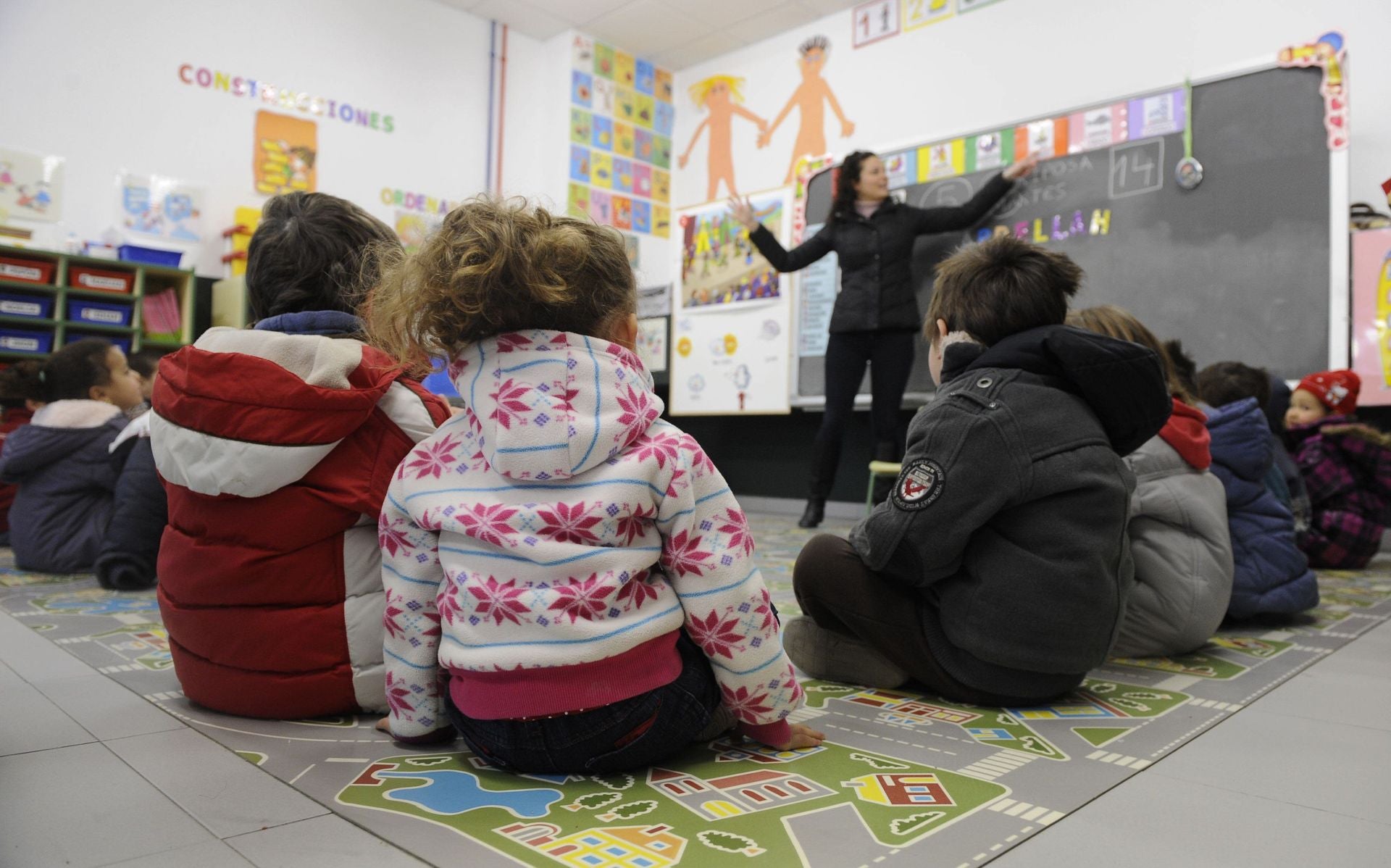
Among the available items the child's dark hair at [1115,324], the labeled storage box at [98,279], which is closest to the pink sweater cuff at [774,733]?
the child's dark hair at [1115,324]

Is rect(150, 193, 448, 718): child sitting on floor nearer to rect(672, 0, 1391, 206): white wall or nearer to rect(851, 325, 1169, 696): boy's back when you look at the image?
rect(851, 325, 1169, 696): boy's back

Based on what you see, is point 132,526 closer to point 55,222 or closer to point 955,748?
point 955,748

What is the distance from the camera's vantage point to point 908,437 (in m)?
1.44

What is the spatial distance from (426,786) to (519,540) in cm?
31

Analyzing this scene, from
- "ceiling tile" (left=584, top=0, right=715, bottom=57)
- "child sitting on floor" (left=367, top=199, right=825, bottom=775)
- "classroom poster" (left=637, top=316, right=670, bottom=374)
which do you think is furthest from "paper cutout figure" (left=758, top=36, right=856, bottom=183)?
"child sitting on floor" (left=367, top=199, right=825, bottom=775)

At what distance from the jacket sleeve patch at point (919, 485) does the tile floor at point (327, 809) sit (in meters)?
0.44

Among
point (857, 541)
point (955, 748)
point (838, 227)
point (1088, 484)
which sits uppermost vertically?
point (838, 227)

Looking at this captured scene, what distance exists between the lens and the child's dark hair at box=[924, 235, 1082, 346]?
1.47 metres

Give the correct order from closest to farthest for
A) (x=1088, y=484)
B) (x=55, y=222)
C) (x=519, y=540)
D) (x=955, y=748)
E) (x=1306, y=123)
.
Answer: (x=519, y=540) → (x=955, y=748) → (x=1088, y=484) → (x=1306, y=123) → (x=55, y=222)

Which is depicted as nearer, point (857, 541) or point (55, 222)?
point (857, 541)

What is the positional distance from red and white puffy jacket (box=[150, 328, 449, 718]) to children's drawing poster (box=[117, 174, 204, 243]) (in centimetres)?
446

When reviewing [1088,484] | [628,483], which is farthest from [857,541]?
[628,483]

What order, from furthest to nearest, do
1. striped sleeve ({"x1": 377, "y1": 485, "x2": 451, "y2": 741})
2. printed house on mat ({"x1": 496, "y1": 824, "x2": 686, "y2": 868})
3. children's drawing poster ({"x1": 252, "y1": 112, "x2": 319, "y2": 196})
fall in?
1. children's drawing poster ({"x1": 252, "y1": 112, "x2": 319, "y2": 196})
2. striped sleeve ({"x1": 377, "y1": 485, "x2": 451, "y2": 741})
3. printed house on mat ({"x1": 496, "y1": 824, "x2": 686, "y2": 868})

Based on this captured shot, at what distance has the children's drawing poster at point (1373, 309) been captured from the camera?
3.17 meters
